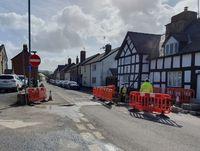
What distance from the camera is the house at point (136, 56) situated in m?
31.3

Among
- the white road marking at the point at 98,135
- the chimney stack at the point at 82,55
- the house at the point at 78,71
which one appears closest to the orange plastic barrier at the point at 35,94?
the white road marking at the point at 98,135

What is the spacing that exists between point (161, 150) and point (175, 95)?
569 inches

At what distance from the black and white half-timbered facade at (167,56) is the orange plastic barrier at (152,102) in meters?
6.77

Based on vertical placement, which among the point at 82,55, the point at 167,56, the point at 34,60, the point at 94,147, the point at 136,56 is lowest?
the point at 94,147

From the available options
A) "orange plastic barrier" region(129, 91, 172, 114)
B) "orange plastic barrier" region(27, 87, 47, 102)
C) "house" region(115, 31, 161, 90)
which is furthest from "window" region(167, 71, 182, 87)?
"orange plastic barrier" region(27, 87, 47, 102)

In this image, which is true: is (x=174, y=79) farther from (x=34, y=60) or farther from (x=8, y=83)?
(x=8, y=83)

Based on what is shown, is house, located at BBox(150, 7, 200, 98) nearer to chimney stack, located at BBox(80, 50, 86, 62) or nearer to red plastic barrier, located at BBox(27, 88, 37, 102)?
red plastic barrier, located at BBox(27, 88, 37, 102)

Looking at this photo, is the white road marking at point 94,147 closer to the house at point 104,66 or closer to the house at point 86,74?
the house at point 104,66

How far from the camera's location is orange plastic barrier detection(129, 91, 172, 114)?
564 inches

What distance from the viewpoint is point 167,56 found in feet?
85.7

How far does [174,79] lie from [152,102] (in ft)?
34.6

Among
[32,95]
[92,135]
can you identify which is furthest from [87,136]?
[32,95]

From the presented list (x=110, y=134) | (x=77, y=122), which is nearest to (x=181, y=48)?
(x=77, y=122)

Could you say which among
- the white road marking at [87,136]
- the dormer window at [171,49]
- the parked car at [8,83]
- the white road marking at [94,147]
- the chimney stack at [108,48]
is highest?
the chimney stack at [108,48]
